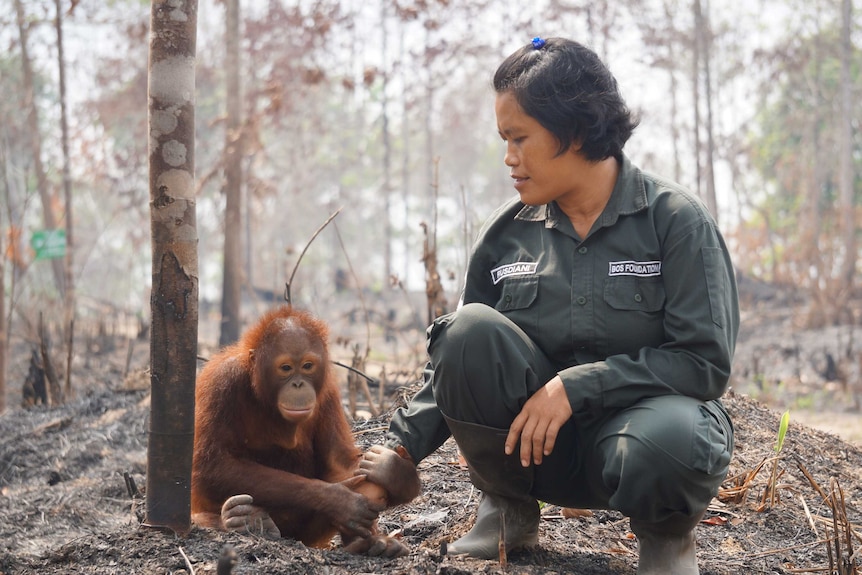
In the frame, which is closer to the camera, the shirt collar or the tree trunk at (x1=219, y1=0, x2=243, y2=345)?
the shirt collar

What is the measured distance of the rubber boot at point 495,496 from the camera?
8.46 feet

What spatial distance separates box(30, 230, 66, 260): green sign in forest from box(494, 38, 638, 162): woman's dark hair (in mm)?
6626

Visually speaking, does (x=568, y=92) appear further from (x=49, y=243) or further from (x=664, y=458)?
(x=49, y=243)

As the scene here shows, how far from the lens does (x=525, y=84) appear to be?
8.50 feet

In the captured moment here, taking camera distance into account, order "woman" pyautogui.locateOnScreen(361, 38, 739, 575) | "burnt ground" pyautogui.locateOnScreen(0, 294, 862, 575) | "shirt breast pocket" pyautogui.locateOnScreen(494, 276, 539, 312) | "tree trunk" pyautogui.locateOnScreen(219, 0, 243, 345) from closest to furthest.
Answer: "woman" pyautogui.locateOnScreen(361, 38, 739, 575)
"burnt ground" pyautogui.locateOnScreen(0, 294, 862, 575)
"shirt breast pocket" pyautogui.locateOnScreen(494, 276, 539, 312)
"tree trunk" pyautogui.locateOnScreen(219, 0, 243, 345)

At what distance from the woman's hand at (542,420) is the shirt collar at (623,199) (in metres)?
0.55

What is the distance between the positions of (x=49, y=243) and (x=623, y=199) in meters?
6.98

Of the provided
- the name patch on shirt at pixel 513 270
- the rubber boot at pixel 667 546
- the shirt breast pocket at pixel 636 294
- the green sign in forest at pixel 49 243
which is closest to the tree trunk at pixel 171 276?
the name patch on shirt at pixel 513 270

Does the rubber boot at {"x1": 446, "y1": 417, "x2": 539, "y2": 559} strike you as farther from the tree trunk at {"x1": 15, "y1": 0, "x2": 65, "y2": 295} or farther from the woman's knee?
the tree trunk at {"x1": 15, "y1": 0, "x2": 65, "y2": 295}

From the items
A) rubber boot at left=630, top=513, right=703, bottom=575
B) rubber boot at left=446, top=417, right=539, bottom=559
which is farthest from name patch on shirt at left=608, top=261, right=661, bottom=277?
rubber boot at left=630, top=513, right=703, bottom=575

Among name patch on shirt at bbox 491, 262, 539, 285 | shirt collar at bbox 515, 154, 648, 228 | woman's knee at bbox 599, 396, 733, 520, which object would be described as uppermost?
shirt collar at bbox 515, 154, 648, 228

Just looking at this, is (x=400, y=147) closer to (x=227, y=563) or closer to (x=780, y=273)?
(x=780, y=273)

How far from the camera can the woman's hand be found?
2.37m

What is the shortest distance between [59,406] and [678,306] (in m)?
5.83
